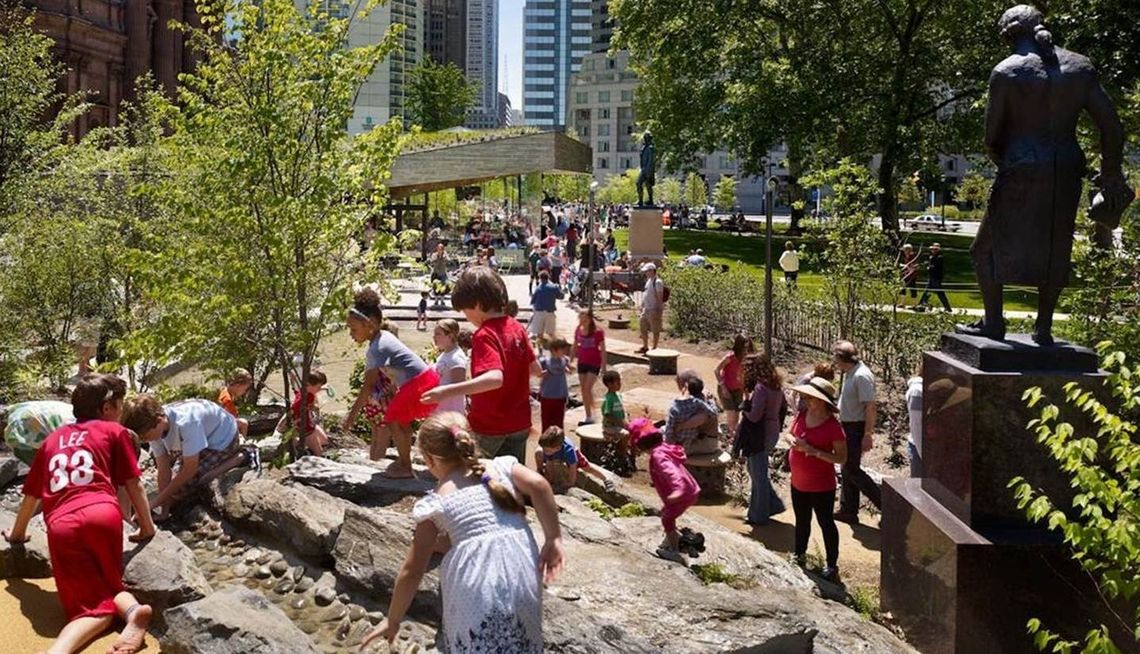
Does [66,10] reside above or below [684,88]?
above

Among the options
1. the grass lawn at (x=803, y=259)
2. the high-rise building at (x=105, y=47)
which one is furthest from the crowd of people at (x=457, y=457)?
the high-rise building at (x=105, y=47)

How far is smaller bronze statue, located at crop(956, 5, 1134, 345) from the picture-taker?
670 centimetres

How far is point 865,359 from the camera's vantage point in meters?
15.9

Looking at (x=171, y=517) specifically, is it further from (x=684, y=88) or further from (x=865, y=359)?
(x=684, y=88)

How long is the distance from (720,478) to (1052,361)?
4.64 m

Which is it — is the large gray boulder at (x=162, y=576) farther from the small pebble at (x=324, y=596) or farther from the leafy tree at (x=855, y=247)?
the leafy tree at (x=855, y=247)

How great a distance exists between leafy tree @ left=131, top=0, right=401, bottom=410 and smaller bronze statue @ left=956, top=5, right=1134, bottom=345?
5073mm

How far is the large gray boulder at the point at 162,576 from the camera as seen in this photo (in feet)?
21.1

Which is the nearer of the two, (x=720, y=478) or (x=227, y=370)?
(x=227, y=370)

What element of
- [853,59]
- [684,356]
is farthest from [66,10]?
[684,356]

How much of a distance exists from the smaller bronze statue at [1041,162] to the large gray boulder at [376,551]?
3997 millimetres

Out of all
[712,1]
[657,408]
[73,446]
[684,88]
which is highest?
[712,1]

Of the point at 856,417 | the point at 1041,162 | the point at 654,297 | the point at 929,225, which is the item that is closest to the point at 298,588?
the point at 856,417

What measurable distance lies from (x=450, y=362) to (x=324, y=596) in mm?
1967
